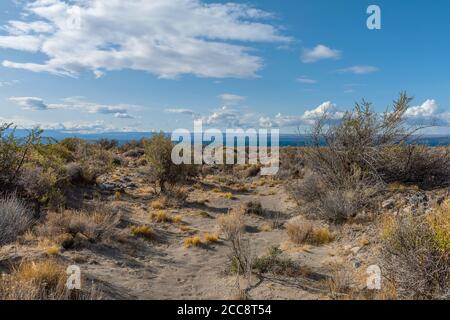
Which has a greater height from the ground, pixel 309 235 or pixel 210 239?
pixel 309 235

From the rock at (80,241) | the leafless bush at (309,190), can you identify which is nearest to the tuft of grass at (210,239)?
the rock at (80,241)

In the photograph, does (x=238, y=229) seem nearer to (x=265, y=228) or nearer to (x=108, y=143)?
(x=265, y=228)

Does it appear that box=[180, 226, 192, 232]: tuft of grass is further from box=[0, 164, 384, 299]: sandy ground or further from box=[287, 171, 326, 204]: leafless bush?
box=[287, 171, 326, 204]: leafless bush

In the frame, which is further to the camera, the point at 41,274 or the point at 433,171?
the point at 433,171

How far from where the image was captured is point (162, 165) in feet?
57.5

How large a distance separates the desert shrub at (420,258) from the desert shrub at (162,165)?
1280cm

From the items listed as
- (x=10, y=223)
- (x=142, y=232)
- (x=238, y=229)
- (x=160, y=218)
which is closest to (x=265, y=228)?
(x=238, y=229)

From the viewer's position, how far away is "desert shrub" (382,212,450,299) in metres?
5.50

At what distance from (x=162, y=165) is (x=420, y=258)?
13422 mm
